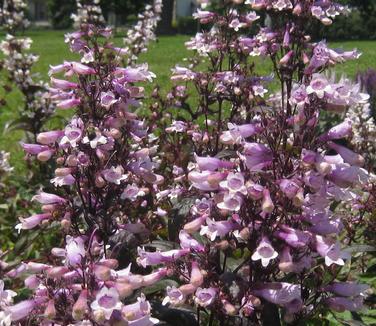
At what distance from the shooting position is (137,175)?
257 cm

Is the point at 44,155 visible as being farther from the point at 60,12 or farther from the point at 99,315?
the point at 60,12

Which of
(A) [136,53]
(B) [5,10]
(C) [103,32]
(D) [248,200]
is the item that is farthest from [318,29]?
(B) [5,10]

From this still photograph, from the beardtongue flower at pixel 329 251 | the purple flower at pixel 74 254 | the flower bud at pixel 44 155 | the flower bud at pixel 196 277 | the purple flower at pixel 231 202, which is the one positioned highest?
the purple flower at pixel 231 202

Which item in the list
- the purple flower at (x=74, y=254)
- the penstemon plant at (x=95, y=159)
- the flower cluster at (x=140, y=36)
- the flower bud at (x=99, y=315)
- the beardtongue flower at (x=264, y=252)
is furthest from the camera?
the flower cluster at (x=140, y=36)

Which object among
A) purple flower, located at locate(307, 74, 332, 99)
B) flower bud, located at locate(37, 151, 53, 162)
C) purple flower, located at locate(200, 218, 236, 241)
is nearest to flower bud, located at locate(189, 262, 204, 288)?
purple flower, located at locate(200, 218, 236, 241)

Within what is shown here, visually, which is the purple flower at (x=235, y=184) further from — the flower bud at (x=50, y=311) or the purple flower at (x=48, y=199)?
the purple flower at (x=48, y=199)

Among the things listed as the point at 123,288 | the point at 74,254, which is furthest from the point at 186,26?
the point at 123,288

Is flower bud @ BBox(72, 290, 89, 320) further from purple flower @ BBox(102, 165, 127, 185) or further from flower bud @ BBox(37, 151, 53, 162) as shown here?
flower bud @ BBox(37, 151, 53, 162)

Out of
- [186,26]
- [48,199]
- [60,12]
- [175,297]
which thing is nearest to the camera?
[175,297]

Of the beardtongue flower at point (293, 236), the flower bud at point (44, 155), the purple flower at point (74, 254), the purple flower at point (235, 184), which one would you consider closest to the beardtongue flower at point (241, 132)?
the purple flower at point (235, 184)

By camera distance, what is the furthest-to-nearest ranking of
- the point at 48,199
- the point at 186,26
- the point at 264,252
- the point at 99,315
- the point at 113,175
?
1. the point at 186,26
2. the point at 48,199
3. the point at 113,175
4. the point at 264,252
5. the point at 99,315

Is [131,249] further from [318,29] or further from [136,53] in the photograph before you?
[136,53]

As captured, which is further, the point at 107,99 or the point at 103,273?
the point at 107,99

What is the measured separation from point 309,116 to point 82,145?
81 centimetres
